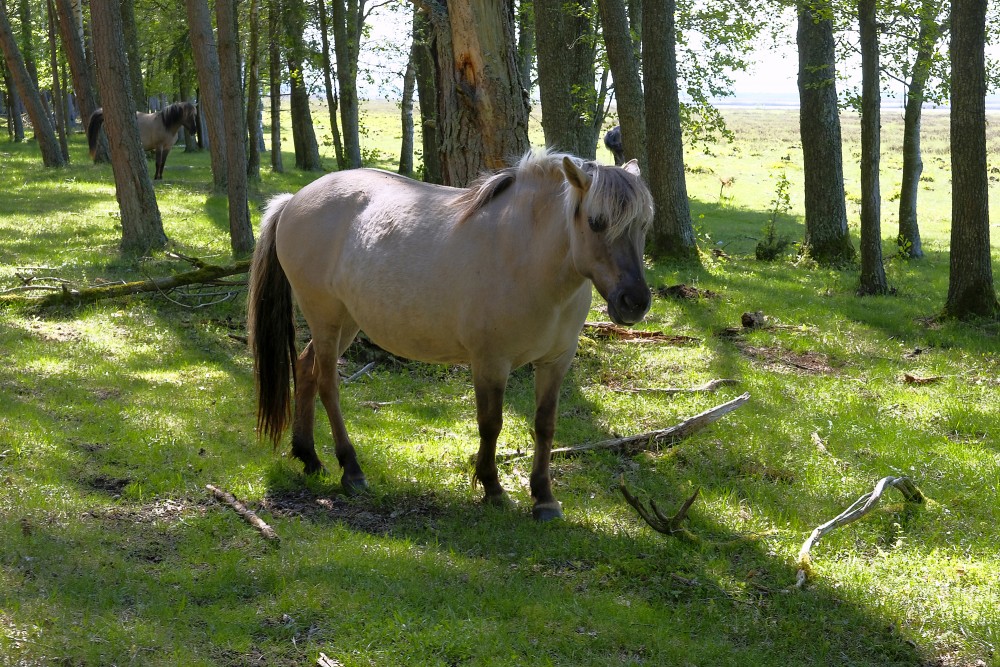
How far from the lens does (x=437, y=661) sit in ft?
12.9

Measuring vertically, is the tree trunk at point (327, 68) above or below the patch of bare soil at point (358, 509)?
above

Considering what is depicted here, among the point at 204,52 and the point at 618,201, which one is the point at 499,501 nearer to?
the point at 618,201

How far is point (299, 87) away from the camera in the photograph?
25.2 metres

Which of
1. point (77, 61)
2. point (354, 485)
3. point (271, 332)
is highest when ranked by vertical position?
point (77, 61)

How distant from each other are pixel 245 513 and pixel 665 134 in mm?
9944

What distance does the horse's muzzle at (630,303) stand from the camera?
4719 millimetres

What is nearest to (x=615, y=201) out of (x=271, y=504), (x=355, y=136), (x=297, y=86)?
(x=271, y=504)

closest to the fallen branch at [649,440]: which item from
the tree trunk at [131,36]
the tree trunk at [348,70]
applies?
the tree trunk at [348,70]

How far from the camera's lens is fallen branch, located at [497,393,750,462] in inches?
262

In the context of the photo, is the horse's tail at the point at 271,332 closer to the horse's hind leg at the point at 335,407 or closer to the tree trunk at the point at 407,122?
the horse's hind leg at the point at 335,407

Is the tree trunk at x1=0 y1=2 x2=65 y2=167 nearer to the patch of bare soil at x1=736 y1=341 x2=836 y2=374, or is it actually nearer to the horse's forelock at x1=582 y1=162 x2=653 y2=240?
the patch of bare soil at x1=736 y1=341 x2=836 y2=374

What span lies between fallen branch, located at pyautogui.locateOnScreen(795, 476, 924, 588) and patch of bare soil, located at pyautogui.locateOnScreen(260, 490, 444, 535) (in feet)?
7.54

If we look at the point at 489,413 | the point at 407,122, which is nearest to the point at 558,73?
the point at 489,413

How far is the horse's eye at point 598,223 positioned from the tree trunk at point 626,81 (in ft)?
29.1
